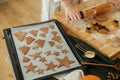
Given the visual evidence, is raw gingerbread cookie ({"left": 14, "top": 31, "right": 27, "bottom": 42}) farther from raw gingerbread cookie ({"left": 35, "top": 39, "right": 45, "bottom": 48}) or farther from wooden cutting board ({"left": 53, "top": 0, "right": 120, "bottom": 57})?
wooden cutting board ({"left": 53, "top": 0, "right": 120, "bottom": 57})

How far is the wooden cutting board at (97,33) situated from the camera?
94 centimetres

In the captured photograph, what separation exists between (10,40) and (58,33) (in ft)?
0.82

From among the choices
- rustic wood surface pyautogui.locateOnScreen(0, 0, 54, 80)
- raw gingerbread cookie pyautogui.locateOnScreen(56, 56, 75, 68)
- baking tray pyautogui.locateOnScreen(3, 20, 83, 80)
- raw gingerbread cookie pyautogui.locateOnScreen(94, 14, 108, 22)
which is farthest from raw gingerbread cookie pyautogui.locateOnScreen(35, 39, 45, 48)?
rustic wood surface pyautogui.locateOnScreen(0, 0, 54, 80)

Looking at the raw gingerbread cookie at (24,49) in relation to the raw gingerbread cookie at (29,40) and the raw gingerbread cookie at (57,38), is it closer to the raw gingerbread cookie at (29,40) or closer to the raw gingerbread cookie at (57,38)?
the raw gingerbread cookie at (29,40)

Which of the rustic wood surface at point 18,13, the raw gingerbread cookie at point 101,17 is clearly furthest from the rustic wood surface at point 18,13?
the raw gingerbread cookie at point 101,17

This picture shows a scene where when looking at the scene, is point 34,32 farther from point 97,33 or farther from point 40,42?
point 97,33

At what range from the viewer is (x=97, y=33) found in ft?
3.33

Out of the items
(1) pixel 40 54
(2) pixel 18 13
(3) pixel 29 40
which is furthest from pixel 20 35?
(2) pixel 18 13

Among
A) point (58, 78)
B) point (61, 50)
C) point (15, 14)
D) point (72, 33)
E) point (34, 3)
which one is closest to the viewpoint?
point (58, 78)

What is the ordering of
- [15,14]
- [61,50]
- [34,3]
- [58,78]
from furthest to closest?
[34,3] < [15,14] < [61,50] < [58,78]

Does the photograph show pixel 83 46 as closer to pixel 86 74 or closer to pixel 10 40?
pixel 86 74

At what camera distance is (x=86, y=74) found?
0.82 metres

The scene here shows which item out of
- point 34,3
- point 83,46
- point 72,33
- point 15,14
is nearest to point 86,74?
point 83,46

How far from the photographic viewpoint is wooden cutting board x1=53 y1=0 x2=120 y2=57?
94cm
